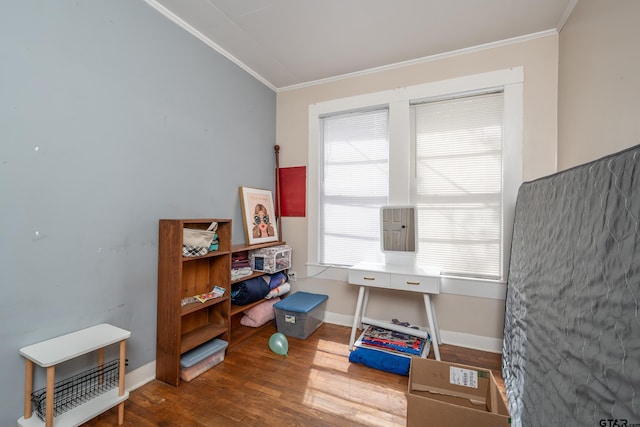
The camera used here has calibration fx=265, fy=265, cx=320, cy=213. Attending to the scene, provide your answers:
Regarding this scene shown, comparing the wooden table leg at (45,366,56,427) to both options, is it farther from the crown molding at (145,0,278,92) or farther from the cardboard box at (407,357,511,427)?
the crown molding at (145,0,278,92)

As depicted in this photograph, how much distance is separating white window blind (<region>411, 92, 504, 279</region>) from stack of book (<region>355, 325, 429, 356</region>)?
27.6 inches

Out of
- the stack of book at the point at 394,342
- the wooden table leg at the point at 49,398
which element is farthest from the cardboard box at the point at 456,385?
the wooden table leg at the point at 49,398

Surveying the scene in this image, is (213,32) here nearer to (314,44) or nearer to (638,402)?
(314,44)

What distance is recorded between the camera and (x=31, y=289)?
1315mm

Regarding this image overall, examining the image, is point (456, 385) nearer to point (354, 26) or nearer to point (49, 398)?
point (49, 398)

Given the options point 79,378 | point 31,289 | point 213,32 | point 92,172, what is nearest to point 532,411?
point 79,378

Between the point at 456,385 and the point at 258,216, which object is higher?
the point at 258,216

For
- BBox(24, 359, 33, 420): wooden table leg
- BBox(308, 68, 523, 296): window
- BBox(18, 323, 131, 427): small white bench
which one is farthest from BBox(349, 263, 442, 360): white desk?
BBox(24, 359, 33, 420): wooden table leg

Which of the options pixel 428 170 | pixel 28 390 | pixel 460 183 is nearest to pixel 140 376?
pixel 28 390

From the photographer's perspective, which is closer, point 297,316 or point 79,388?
point 79,388

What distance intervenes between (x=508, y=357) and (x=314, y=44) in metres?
2.78

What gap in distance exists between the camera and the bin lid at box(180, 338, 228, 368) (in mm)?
1823

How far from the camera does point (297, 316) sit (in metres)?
2.45

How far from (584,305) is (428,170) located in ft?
5.87
